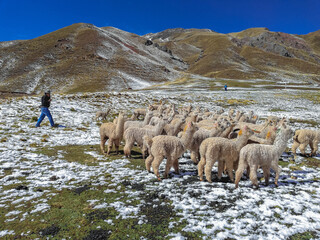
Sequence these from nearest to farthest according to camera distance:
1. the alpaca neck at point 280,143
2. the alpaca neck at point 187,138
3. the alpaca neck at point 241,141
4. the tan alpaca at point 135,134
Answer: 1. the alpaca neck at point 280,143
2. the alpaca neck at point 241,141
3. the alpaca neck at point 187,138
4. the tan alpaca at point 135,134

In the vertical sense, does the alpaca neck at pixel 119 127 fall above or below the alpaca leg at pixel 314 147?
above

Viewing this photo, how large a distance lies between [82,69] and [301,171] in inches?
3919

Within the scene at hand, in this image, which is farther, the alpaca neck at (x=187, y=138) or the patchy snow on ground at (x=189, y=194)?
the alpaca neck at (x=187, y=138)

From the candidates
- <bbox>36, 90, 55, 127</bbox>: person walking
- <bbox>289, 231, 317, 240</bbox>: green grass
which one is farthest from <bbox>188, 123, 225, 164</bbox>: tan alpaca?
<bbox>36, 90, 55, 127</bbox>: person walking

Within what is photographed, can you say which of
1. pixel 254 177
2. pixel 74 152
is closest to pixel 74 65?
pixel 74 152

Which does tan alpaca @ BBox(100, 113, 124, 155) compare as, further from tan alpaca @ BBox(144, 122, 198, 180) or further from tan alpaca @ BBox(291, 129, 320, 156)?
tan alpaca @ BBox(291, 129, 320, 156)

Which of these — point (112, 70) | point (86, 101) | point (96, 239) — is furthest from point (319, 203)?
point (112, 70)

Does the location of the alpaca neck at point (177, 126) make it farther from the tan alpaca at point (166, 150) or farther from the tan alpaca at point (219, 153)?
the tan alpaca at point (219, 153)

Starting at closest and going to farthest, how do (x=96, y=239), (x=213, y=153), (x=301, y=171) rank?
(x=96, y=239), (x=213, y=153), (x=301, y=171)

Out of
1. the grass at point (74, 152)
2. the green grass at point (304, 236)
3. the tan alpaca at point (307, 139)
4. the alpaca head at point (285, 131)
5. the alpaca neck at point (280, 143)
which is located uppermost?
the alpaca head at point (285, 131)

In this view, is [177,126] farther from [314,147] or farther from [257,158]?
[314,147]

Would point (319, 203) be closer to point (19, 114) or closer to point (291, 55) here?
point (19, 114)

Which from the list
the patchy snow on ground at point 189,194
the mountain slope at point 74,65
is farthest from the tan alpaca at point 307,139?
the mountain slope at point 74,65

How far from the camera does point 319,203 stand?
614 cm
